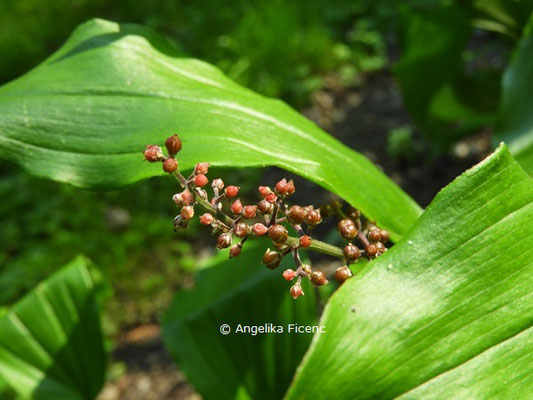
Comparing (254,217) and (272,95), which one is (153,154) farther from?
(272,95)

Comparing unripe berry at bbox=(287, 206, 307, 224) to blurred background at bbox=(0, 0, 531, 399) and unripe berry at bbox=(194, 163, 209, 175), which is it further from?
blurred background at bbox=(0, 0, 531, 399)

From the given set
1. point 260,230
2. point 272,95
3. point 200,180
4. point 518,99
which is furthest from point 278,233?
point 272,95

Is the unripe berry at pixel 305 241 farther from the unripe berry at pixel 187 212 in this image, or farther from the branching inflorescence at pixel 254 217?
the unripe berry at pixel 187 212

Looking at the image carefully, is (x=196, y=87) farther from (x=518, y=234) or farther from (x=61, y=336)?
(x=61, y=336)

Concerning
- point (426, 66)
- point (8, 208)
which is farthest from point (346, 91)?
point (8, 208)

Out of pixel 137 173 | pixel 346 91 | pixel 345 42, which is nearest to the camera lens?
pixel 137 173

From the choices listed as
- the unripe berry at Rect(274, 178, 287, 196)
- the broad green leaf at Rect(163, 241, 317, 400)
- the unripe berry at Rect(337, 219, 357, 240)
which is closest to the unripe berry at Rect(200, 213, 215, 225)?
the unripe berry at Rect(274, 178, 287, 196)
